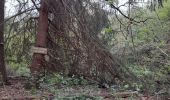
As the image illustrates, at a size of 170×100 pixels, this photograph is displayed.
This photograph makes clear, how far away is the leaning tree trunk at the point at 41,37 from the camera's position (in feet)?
31.5

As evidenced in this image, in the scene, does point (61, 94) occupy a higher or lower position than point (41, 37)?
lower

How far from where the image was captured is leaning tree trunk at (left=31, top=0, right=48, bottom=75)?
9.61 metres

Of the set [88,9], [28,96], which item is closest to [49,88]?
[28,96]

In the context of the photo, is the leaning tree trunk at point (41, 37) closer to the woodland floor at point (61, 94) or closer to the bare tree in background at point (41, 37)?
the bare tree in background at point (41, 37)

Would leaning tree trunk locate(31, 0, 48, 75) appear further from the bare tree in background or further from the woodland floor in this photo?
the woodland floor

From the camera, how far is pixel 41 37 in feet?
32.0

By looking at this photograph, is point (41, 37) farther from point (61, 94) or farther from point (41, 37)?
point (61, 94)

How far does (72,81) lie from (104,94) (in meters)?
1.55

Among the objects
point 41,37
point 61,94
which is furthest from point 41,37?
point 61,94

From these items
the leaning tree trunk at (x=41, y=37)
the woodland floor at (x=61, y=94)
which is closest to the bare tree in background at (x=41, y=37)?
the leaning tree trunk at (x=41, y=37)

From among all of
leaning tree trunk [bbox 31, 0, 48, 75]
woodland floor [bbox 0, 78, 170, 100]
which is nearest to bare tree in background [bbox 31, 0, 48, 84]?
leaning tree trunk [bbox 31, 0, 48, 75]

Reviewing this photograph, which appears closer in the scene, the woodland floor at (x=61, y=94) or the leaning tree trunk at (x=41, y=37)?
the woodland floor at (x=61, y=94)

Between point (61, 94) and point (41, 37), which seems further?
point (41, 37)

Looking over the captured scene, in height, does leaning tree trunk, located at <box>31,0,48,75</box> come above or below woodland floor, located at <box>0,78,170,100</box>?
above
